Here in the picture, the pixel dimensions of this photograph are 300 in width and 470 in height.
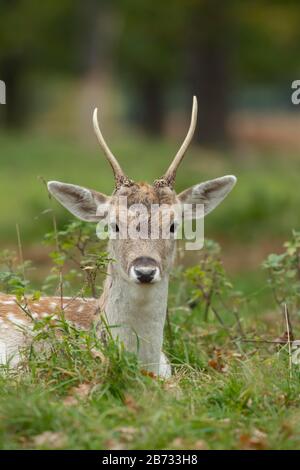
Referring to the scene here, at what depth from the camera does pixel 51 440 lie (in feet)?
18.2

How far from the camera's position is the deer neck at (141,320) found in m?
6.84

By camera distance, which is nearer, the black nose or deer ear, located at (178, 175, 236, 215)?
the black nose

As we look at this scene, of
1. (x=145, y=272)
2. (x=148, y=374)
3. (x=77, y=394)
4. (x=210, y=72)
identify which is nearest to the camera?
(x=77, y=394)

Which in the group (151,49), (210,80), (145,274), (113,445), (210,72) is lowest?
(113,445)

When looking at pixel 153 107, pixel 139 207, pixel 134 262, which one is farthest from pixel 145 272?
pixel 153 107

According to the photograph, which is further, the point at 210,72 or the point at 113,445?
the point at 210,72

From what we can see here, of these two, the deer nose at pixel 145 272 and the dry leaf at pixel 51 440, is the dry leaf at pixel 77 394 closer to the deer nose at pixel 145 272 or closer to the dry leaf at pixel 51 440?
the dry leaf at pixel 51 440

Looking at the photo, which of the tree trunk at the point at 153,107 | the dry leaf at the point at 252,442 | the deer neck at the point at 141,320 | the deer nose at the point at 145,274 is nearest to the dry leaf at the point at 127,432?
the dry leaf at the point at 252,442

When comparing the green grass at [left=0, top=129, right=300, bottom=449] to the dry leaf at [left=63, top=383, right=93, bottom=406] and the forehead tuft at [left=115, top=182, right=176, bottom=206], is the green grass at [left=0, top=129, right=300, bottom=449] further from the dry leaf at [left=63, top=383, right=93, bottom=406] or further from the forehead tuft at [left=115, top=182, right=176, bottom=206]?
the forehead tuft at [left=115, top=182, right=176, bottom=206]

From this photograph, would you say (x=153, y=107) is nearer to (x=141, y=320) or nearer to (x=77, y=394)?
(x=141, y=320)

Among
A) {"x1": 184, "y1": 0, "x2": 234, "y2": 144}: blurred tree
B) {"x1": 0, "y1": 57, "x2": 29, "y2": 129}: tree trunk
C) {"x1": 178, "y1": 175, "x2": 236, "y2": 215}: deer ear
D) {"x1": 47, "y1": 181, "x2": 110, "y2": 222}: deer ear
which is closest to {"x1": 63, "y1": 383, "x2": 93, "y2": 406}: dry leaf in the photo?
{"x1": 47, "y1": 181, "x2": 110, "y2": 222}: deer ear

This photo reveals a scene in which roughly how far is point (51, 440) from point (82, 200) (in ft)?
7.01

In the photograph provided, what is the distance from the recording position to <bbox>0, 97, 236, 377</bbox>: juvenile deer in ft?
22.2

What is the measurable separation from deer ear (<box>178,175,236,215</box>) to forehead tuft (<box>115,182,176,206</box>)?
0.22 m
